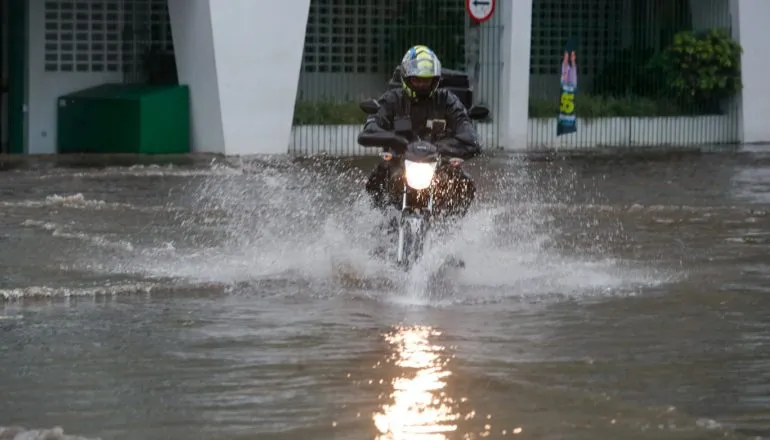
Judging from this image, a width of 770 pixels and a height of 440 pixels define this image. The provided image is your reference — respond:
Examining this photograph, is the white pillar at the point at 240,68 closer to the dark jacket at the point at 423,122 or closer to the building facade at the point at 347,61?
the building facade at the point at 347,61

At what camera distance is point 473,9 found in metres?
20.9

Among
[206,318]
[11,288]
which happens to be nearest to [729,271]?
[206,318]

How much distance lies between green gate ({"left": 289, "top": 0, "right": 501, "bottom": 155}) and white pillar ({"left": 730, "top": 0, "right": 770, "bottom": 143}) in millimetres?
4336

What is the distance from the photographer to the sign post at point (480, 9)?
20.9 m

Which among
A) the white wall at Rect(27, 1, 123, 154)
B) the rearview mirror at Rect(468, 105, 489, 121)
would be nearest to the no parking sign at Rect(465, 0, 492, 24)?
the white wall at Rect(27, 1, 123, 154)

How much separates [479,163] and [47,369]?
42.5ft

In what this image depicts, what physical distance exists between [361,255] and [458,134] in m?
1.15

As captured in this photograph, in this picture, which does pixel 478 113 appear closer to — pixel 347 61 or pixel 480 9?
pixel 480 9

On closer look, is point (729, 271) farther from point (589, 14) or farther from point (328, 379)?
point (589, 14)

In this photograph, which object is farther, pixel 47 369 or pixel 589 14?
pixel 589 14

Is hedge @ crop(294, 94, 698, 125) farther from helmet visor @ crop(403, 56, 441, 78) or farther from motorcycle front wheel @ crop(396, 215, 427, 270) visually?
motorcycle front wheel @ crop(396, 215, 427, 270)

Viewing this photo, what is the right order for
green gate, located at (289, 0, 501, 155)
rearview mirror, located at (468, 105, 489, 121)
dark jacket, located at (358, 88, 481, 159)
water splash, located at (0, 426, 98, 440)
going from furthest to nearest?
green gate, located at (289, 0, 501, 155) → rearview mirror, located at (468, 105, 489, 121) → dark jacket, located at (358, 88, 481, 159) → water splash, located at (0, 426, 98, 440)

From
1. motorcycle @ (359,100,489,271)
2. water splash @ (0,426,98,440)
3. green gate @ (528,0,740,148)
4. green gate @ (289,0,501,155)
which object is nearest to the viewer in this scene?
water splash @ (0,426,98,440)

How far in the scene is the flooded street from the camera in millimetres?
5871
